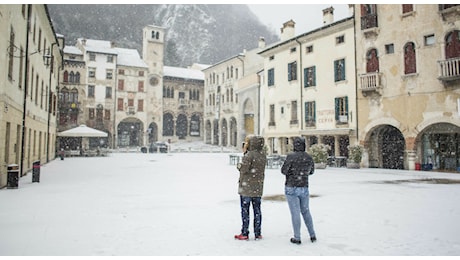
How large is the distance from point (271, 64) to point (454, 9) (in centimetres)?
1475

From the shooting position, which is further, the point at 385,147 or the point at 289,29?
the point at 289,29

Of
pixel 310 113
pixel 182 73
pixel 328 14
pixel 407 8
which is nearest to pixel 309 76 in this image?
pixel 310 113

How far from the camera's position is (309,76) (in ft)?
85.1

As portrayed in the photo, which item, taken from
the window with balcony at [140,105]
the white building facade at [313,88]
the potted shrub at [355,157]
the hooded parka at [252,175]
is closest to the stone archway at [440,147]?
the potted shrub at [355,157]

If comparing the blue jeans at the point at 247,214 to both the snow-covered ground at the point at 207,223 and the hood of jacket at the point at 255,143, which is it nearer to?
the snow-covered ground at the point at 207,223

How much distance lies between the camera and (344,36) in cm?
2336

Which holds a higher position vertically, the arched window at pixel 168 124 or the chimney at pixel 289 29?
the chimney at pixel 289 29

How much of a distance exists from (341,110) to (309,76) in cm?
406

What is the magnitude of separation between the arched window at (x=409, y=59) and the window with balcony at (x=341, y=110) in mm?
4349

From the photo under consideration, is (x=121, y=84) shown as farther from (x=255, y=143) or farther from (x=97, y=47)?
(x=255, y=143)

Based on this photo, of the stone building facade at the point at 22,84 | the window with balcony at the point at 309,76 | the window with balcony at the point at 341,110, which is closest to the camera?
the stone building facade at the point at 22,84

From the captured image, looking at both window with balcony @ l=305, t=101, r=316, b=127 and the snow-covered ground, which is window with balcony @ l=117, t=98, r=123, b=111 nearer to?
window with balcony @ l=305, t=101, r=316, b=127

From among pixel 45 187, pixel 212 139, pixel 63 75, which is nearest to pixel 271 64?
pixel 45 187

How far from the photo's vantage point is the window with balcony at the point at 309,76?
25.5 m
